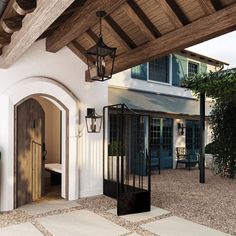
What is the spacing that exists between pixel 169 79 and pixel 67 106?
711 centimetres

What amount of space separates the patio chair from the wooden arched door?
6601mm

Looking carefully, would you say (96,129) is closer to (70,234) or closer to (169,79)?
(70,234)

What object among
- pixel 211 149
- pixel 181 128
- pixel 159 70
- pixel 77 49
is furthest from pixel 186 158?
pixel 77 49

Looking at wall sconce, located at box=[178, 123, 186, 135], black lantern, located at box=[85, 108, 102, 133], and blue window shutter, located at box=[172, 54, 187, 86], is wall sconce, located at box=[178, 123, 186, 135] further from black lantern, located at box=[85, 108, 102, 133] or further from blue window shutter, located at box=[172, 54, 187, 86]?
black lantern, located at box=[85, 108, 102, 133]

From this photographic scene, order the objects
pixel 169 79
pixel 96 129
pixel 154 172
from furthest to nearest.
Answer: pixel 169 79 → pixel 154 172 → pixel 96 129

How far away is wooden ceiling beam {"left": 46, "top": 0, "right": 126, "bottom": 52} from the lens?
401 cm

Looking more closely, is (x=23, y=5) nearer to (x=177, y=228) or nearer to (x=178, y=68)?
(x=177, y=228)

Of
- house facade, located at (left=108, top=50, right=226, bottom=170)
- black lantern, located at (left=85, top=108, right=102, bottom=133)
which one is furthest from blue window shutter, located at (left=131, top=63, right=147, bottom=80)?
black lantern, located at (left=85, top=108, right=102, bottom=133)

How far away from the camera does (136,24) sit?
15.7 ft

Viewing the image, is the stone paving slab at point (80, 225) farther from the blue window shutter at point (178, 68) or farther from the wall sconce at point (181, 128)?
the blue window shutter at point (178, 68)

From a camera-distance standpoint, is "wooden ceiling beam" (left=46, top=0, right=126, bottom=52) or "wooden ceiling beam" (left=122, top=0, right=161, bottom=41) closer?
"wooden ceiling beam" (left=46, top=0, right=126, bottom=52)

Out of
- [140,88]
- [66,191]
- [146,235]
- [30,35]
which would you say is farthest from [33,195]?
[140,88]

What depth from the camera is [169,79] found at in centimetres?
1209

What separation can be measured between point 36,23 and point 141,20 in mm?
2197
